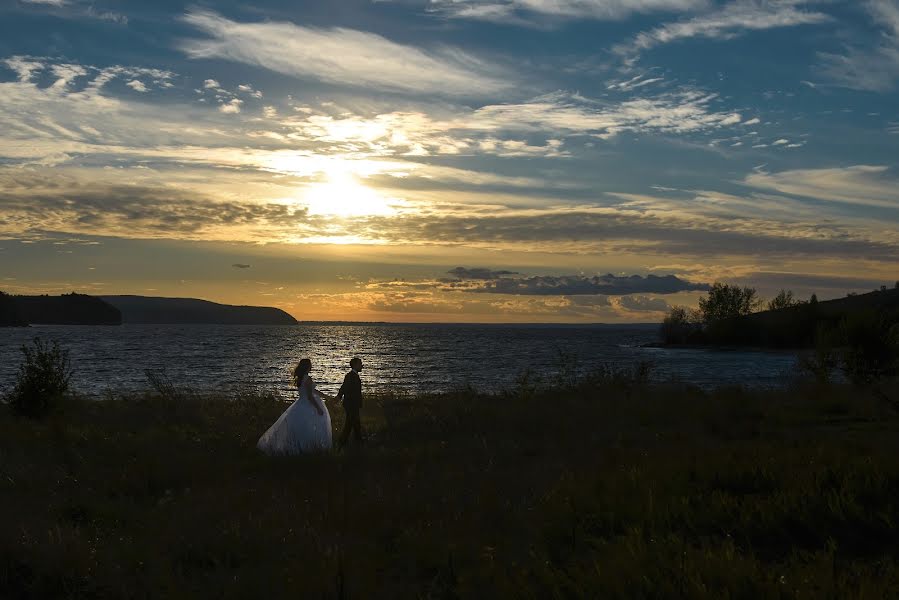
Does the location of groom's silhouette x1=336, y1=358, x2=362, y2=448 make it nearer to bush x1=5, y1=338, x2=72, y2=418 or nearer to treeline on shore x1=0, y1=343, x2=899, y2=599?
treeline on shore x1=0, y1=343, x2=899, y2=599

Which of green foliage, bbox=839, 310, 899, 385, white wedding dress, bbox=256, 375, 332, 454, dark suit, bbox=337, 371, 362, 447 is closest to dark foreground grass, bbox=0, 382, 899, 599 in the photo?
white wedding dress, bbox=256, 375, 332, 454

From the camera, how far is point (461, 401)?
2267 centimetres

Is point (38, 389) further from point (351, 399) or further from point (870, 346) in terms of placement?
point (870, 346)

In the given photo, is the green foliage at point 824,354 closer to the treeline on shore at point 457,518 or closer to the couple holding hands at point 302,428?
the treeline on shore at point 457,518

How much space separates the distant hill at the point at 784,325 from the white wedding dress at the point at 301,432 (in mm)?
88371

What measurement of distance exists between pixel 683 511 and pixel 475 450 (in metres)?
6.43

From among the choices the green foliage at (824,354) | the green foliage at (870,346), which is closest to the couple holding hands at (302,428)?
the green foliage at (824,354)

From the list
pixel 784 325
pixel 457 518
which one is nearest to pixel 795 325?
pixel 784 325

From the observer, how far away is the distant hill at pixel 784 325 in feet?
319

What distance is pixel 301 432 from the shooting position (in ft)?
44.9

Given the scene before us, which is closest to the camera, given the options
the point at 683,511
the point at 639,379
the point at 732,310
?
the point at 683,511

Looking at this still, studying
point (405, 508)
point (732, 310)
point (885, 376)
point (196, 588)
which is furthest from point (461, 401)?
point (732, 310)

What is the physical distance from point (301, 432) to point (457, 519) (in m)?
6.40

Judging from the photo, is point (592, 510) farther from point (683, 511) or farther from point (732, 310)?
point (732, 310)
